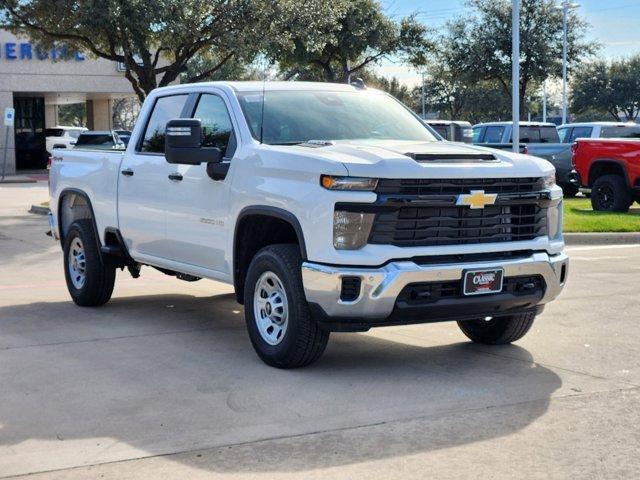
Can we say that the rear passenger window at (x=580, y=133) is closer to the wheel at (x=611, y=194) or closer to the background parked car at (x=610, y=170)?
the background parked car at (x=610, y=170)

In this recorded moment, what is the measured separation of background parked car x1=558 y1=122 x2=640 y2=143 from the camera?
22.5 metres

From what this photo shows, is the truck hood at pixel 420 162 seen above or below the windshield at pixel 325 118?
below

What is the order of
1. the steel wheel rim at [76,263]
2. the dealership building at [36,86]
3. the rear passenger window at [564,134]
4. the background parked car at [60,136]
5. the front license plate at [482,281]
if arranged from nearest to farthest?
the front license plate at [482,281], the steel wheel rim at [76,263], the rear passenger window at [564,134], the dealership building at [36,86], the background parked car at [60,136]

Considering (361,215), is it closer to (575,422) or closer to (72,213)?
(575,422)

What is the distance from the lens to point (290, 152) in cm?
668

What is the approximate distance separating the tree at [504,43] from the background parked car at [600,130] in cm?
1711

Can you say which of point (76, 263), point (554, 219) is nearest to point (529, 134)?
point (76, 263)

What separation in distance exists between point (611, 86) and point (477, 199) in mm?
67133

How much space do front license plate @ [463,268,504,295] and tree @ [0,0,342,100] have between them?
16394 millimetres

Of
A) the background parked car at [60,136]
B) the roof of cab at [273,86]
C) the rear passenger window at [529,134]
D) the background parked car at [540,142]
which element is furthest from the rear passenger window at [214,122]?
the background parked car at [60,136]

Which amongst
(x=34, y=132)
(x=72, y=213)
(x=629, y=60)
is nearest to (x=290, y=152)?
(x=72, y=213)

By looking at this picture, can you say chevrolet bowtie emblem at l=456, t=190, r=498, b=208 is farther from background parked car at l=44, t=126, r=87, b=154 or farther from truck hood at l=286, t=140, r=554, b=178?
background parked car at l=44, t=126, r=87, b=154

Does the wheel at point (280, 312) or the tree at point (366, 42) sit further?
the tree at point (366, 42)

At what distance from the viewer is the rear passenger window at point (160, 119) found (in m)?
8.48
